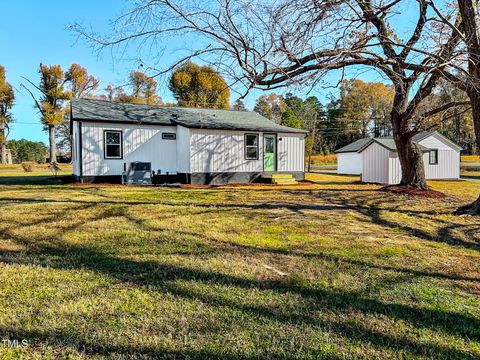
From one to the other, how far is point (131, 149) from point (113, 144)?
761 mm

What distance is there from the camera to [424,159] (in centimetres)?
2223

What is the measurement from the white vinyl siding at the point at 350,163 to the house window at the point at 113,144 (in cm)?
1979

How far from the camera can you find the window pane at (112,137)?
14.6m

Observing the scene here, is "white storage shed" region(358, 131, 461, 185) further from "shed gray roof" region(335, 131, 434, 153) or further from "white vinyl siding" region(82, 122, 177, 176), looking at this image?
"white vinyl siding" region(82, 122, 177, 176)

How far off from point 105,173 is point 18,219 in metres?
8.70

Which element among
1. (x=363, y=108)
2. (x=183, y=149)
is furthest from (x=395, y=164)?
(x=363, y=108)

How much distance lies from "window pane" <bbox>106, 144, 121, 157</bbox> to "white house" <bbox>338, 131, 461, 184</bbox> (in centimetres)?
1349

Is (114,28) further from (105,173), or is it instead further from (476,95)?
(105,173)

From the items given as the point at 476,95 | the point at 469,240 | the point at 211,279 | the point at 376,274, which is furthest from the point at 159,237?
the point at 476,95

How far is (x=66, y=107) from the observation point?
36250mm

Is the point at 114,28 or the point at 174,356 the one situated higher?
the point at 114,28

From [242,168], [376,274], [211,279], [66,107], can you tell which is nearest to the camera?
[211,279]

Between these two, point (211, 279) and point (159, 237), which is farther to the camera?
point (159, 237)

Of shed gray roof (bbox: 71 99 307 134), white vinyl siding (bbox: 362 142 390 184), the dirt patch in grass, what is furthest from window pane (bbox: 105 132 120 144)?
white vinyl siding (bbox: 362 142 390 184)
